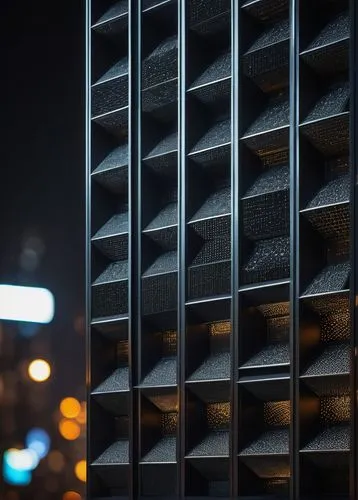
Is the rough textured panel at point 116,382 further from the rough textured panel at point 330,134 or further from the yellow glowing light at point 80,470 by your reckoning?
the rough textured panel at point 330,134

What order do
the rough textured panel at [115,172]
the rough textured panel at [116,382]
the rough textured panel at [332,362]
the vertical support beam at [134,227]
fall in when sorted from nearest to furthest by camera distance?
the rough textured panel at [332,362]
the vertical support beam at [134,227]
the rough textured panel at [116,382]
the rough textured panel at [115,172]

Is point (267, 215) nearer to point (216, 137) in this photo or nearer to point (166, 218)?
point (216, 137)

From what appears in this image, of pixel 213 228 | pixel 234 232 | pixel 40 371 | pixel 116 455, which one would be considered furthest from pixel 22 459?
pixel 234 232

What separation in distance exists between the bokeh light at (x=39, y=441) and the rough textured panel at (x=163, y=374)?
1064 mm

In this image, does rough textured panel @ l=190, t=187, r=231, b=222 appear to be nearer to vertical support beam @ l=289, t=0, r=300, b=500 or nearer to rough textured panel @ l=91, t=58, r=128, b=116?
vertical support beam @ l=289, t=0, r=300, b=500

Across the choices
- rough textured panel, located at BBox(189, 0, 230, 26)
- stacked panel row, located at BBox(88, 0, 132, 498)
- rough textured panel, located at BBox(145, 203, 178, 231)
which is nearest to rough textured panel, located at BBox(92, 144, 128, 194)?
stacked panel row, located at BBox(88, 0, 132, 498)

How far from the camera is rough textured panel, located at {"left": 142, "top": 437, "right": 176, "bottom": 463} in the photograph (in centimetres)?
333

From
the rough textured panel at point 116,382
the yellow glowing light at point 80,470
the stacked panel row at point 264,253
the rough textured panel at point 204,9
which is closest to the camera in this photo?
the stacked panel row at point 264,253

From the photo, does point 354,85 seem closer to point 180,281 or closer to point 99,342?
point 180,281

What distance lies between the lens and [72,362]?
4348 millimetres

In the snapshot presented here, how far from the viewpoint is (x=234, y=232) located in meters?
3.13

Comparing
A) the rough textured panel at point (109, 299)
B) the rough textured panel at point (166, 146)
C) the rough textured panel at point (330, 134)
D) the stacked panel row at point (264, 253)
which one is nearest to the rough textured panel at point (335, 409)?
the stacked panel row at point (264, 253)

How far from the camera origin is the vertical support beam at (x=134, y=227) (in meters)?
3.45

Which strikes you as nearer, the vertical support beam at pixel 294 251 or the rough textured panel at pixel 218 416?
the vertical support beam at pixel 294 251
